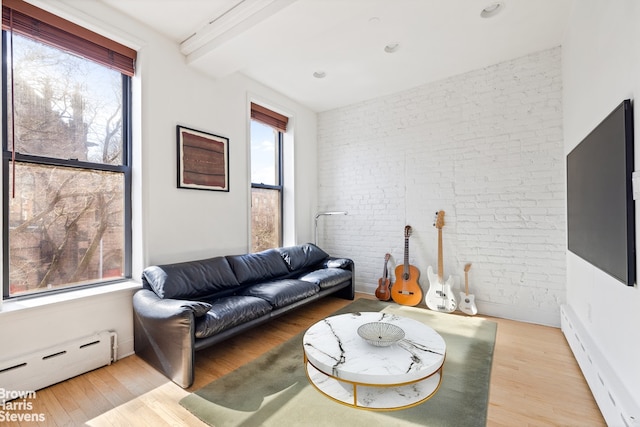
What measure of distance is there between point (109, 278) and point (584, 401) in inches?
148

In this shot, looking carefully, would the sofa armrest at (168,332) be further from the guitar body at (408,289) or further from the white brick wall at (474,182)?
the white brick wall at (474,182)

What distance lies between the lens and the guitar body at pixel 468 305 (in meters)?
3.40

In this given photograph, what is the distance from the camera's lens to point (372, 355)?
1694mm

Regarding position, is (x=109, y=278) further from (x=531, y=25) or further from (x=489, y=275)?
(x=531, y=25)

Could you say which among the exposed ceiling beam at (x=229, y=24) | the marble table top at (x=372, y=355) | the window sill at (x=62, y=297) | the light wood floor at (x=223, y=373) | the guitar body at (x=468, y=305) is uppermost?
the exposed ceiling beam at (x=229, y=24)

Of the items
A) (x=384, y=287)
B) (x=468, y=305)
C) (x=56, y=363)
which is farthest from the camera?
(x=384, y=287)

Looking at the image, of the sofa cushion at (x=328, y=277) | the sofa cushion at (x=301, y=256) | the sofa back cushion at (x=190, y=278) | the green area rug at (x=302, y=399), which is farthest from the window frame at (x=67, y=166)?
the sofa cushion at (x=328, y=277)

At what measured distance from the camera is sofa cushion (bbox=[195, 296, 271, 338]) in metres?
2.09

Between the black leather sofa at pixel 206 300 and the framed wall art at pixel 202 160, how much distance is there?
85 centimetres

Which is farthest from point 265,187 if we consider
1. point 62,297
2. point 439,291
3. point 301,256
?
point 439,291

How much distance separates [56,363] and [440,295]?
370 centimetres

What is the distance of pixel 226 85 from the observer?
3406 millimetres

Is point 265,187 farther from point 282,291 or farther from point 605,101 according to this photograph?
point 605,101

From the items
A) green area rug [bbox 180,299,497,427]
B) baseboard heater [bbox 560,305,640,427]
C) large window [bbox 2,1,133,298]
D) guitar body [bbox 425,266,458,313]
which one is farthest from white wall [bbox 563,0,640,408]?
large window [bbox 2,1,133,298]
